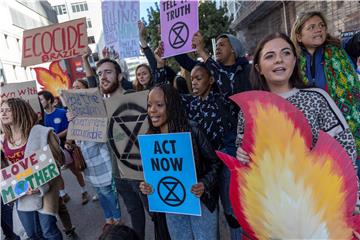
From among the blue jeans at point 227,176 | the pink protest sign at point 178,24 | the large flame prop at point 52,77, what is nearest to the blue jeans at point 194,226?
the blue jeans at point 227,176

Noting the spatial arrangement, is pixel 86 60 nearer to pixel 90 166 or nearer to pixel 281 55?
pixel 90 166

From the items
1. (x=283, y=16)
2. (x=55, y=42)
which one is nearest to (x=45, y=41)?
(x=55, y=42)

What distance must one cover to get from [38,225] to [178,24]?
2.17 m

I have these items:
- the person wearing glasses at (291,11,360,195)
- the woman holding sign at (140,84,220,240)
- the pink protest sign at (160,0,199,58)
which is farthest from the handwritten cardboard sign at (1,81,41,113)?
the person wearing glasses at (291,11,360,195)

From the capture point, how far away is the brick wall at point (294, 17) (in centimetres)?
962

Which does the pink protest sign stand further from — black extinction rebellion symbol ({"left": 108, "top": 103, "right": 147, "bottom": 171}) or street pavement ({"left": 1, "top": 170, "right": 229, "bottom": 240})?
street pavement ({"left": 1, "top": 170, "right": 229, "bottom": 240})

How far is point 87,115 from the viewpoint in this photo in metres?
2.84

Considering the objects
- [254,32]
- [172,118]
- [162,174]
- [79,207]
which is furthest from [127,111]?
[254,32]

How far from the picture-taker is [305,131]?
3.71 feet

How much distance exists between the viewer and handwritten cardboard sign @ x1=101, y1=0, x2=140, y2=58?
11.6 ft

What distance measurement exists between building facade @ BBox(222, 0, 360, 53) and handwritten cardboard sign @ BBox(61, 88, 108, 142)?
79.0 inches

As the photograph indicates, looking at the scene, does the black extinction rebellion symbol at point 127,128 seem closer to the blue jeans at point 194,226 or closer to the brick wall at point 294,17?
the blue jeans at point 194,226

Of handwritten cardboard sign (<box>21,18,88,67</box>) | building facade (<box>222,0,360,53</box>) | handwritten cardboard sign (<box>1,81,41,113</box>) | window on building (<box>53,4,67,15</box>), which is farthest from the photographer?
window on building (<box>53,4,67,15</box>)

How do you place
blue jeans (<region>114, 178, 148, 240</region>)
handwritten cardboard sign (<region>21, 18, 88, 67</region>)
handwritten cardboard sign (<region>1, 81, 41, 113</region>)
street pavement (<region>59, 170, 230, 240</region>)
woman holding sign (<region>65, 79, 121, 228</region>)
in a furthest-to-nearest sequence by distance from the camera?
handwritten cardboard sign (<region>1, 81, 41, 113</region>)
street pavement (<region>59, 170, 230, 240</region>)
handwritten cardboard sign (<region>21, 18, 88, 67</region>)
woman holding sign (<region>65, 79, 121, 228</region>)
blue jeans (<region>114, 178, 148, 240</region>)
